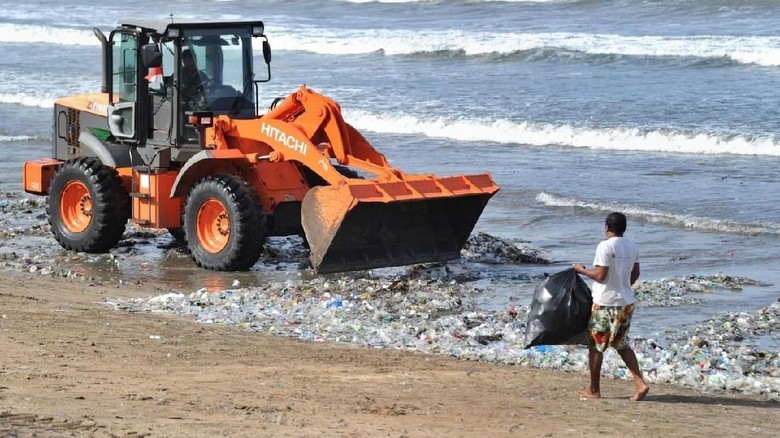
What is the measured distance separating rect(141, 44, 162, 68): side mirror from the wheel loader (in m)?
0.02

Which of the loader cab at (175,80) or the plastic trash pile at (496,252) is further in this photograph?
the plastic trash pile at (496,252)

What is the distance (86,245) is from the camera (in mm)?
14891

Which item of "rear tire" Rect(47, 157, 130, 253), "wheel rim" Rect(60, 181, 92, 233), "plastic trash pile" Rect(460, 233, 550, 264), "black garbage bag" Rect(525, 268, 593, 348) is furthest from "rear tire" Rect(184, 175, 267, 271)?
"black garbage bag" Rect(525, 268, 593, 348)

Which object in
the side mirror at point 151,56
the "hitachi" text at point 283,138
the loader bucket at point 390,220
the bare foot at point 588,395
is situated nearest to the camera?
the bare foot at point 588,395

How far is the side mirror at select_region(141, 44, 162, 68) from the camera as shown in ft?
45.4

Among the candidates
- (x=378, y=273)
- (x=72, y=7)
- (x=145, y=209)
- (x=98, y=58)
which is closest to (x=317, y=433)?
(x=378, y=273)

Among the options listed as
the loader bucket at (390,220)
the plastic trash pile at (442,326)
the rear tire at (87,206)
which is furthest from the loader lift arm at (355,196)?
the rear tire at (87,206)

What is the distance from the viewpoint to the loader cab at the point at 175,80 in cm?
1408

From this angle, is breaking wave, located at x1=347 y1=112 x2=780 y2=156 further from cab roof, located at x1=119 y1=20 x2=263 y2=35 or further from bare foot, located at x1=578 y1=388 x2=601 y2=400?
bare foot, located at x1=578 y1=388 x2=601 y2=400

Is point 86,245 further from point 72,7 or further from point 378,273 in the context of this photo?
point 72,7

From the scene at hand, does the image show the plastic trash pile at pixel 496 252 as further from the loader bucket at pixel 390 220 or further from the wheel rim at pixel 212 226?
the wheel rim at pixel 212 226

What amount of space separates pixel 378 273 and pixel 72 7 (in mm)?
47112

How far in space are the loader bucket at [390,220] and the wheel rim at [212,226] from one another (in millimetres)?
1381

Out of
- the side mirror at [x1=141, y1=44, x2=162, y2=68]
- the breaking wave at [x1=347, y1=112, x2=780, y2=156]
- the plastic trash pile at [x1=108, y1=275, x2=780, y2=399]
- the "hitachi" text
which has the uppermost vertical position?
the side mirror at [x1=141, y1=44, x2=162, y2=68]
